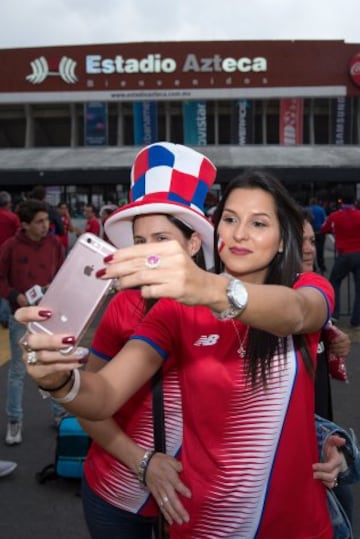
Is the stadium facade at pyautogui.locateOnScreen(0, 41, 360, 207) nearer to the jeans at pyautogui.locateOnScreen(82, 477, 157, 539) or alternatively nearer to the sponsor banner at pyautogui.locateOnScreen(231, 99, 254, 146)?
the sponsor banner at pyautogui.locateOnScreen(231, 99, 254, 146)

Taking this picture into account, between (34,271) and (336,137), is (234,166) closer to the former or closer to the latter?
(336,137)

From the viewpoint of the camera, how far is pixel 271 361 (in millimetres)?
1439

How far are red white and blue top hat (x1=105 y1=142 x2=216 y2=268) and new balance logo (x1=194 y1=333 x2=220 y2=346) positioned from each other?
1.27 feet

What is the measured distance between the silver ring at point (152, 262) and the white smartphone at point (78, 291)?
4.7 inches

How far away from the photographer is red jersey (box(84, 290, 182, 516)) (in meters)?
1.69

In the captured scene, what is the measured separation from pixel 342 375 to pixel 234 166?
20.1m

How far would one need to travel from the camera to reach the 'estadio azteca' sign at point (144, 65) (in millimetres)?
27781

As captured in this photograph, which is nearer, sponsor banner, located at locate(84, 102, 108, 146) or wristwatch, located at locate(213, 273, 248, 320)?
wristwatch, located at locate(213, 273, 248, 320)

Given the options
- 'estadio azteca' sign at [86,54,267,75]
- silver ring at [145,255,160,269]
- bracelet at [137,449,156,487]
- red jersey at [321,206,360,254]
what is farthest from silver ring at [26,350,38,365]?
'estadio azteca' sign at [86,54,267,75]

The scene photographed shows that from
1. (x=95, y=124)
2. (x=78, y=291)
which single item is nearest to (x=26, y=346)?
(x=78, y=291)

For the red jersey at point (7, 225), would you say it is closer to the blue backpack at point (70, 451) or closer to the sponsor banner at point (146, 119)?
the blue backpack at point (70, 451)

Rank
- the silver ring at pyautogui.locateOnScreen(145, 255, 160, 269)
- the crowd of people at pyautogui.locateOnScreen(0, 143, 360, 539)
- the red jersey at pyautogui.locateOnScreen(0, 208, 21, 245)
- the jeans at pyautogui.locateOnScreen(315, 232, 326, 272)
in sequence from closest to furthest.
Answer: the silver ring at pyautogui.locateOnScreen(145, 255, 160, 269) < the crowd of people at pyautogui.locateOnScreen(0, 143, 360, 539) < the red jersey at pyautogui.locateOnScreen(0, 208, 21, 245) < the jeans at pyautogui.locateOnScreen(315, 232, 326, 272)

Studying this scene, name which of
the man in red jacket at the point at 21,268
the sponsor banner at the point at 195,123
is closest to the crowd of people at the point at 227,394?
the man in red jacket at the point at 21,268

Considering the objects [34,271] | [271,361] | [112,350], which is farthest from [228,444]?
[34,271]
